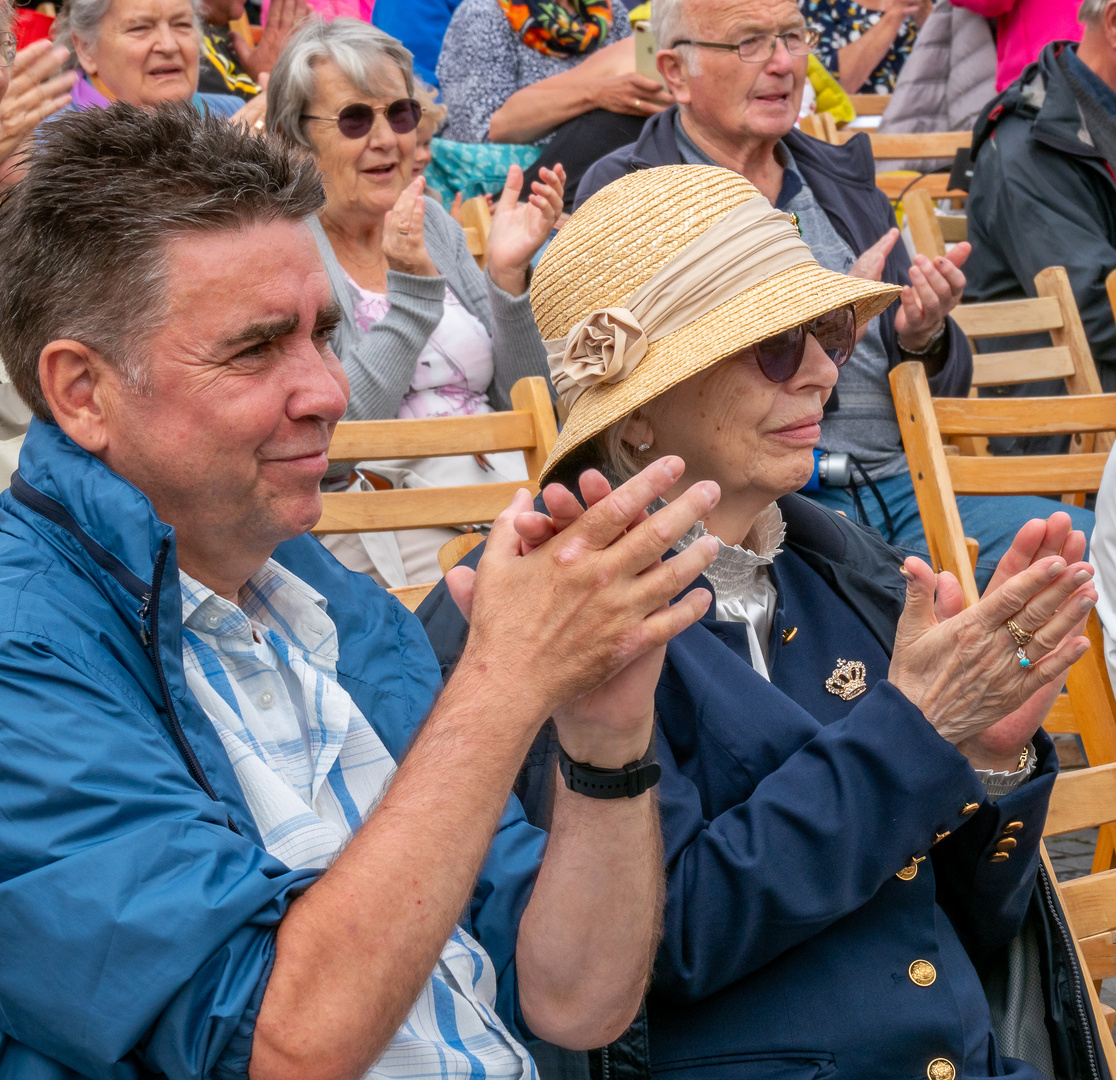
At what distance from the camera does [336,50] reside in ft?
12.2

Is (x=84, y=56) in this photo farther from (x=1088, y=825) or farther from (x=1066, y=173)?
(x=1088, y=825)

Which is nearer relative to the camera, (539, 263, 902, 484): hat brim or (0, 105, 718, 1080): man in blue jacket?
(0, 105, 718, 1080): man in blue jacket

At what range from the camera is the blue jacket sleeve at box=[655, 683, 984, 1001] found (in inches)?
62.1

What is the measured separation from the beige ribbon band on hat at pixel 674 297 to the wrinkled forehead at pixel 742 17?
1.98 meters

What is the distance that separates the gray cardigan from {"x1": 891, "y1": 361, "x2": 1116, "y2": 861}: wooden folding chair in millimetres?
1098

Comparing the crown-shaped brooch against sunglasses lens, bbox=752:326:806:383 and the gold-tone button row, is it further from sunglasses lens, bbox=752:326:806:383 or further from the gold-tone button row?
sunglasses lens, bbox=752:326:806:383

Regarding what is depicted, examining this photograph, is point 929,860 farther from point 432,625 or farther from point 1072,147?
point 1072,147

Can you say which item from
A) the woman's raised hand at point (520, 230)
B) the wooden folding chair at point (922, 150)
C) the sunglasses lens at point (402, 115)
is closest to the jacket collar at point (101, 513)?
the woman's raised hand at point (520, 230)

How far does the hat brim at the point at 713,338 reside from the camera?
Answer: 1830mm

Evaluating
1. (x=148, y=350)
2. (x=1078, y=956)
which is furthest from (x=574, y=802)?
(x=1078, y=956)

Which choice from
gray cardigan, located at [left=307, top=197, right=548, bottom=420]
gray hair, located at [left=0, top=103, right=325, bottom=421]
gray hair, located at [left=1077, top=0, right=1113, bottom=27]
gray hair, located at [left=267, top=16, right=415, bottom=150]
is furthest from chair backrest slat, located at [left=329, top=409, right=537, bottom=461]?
gray hair, located at [left=1077, top=0, right=1113, bottom=27]

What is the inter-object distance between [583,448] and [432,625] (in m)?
0.37

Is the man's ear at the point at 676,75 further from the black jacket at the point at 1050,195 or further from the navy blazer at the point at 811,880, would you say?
the navy blazer at the point at 811,880

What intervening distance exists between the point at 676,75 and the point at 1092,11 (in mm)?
1948
